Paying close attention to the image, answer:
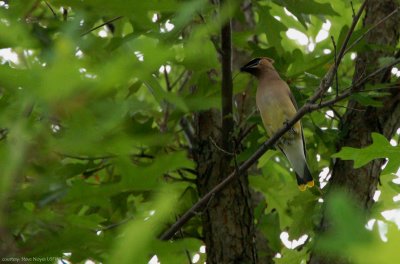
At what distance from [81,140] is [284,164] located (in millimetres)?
4814

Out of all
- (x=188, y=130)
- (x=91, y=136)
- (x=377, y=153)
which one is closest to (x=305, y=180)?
(x=188, y=130)

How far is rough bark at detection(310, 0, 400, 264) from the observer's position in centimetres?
400

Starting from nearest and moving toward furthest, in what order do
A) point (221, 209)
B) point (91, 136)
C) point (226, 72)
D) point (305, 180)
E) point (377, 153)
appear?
point (91, 136)
point (377, 153)
point (226, 72)
point (221, 209)
point (305, 180)

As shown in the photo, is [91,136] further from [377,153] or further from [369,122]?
→ [369,122]

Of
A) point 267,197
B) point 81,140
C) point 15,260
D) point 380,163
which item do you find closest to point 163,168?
point 81,140

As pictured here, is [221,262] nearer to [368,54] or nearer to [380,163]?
[380,163]

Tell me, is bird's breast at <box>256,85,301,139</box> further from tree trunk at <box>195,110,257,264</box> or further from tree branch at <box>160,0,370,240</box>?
tree branch at <box>160,0,370,240</box>

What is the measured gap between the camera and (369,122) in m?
4.20

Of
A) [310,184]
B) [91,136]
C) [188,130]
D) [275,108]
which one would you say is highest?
[275,108]

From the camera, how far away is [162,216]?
3.74 feet

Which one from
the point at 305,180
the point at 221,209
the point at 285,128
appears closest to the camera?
the point at 285,128

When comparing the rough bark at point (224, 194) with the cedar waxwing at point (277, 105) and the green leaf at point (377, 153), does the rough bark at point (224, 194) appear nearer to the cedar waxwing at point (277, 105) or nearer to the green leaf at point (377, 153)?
the cedar waxwing at point (277, 105)

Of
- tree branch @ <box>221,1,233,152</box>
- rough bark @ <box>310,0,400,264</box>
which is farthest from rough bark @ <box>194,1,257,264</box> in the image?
rough bark @ <box>310,0,400,264</box>

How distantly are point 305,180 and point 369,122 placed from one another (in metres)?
0.57
